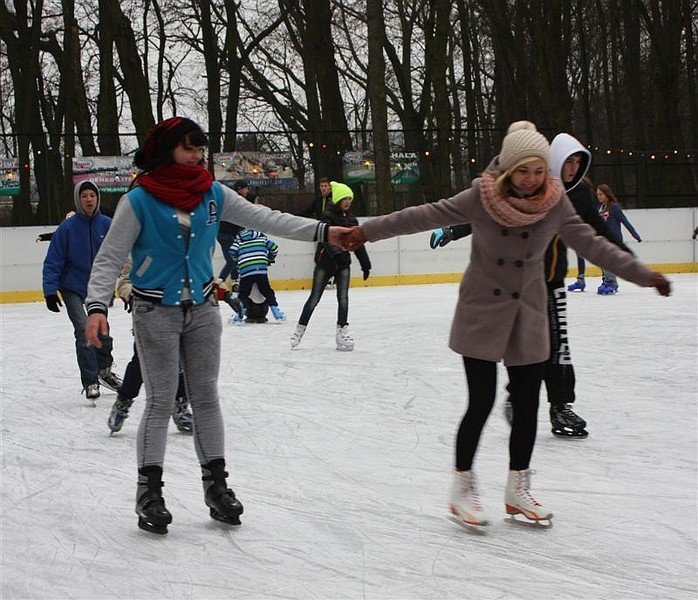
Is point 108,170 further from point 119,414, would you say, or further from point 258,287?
point 119,414

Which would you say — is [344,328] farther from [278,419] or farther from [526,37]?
[526,37]

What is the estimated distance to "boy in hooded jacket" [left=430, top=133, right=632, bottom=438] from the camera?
530 centimetres

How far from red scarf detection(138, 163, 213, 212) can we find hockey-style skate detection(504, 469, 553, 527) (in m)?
1.63

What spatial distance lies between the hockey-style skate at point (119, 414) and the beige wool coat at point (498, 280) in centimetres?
261

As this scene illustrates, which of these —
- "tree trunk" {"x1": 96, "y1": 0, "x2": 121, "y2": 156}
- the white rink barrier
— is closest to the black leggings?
the white rink barrier

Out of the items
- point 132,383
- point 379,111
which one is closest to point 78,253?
point 132,383

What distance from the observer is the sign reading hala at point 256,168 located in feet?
63.7

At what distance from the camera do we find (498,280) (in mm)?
4203

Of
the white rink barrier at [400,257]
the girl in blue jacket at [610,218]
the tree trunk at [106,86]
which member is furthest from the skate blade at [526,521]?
the tree trunk at [106,86]

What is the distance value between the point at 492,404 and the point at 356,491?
926 millimetres

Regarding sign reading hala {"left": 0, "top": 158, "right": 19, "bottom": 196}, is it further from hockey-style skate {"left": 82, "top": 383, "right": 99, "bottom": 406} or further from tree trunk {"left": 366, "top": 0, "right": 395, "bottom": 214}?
hockey-style skate {"left": 82, "top": 383, "right": 99, "bottom": 406}

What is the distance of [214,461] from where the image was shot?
14.8 ft

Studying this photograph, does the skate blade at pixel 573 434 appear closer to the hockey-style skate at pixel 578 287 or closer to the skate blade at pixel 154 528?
the skate blade at pixel 154 528

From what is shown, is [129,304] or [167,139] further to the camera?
[129,304]
